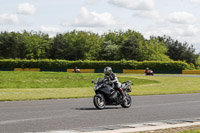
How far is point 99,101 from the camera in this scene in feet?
46.4

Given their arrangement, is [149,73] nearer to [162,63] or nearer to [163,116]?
[162,63]

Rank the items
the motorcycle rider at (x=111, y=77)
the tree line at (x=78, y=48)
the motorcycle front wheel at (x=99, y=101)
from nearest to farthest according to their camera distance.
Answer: the motorcycle front wheel at (x=99, y=101), the motorcycle rider at (x=111, y=77), the tree line at (x=78, y=48)

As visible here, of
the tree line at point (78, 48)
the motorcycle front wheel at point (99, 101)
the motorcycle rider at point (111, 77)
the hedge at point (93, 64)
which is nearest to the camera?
the motorcycle front wheel at point (99, 101)

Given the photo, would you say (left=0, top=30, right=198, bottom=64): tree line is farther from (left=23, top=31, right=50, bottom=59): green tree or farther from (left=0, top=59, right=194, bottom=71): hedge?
(left=0, top=59, right=194, bottom=71): hedge

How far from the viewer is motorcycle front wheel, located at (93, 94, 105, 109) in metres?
14.0

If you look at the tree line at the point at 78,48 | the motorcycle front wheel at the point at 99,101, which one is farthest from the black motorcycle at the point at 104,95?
the tree line at the point at 78,48

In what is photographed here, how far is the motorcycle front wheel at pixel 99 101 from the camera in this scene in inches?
550

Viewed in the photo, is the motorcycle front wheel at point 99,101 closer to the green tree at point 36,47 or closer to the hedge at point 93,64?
the hedge at point 93,64

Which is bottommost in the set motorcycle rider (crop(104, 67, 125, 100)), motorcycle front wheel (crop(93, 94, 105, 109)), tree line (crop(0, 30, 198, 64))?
motorcycle front wheel (crop(93, 94, 105, 109))

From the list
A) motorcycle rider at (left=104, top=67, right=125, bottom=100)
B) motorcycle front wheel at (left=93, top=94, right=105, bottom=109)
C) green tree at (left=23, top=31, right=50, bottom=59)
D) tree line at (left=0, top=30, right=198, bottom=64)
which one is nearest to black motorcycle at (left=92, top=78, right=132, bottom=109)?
motorcycle front wheel at (left=93, top=94, right=105, bottom=109)

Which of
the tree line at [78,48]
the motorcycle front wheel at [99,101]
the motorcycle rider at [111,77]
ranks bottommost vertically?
the motorcycle front wheel at [99,101]

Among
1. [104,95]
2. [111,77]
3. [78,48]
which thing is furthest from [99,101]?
[78,48]

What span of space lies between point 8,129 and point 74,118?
274cm

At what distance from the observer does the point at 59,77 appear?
143ft
